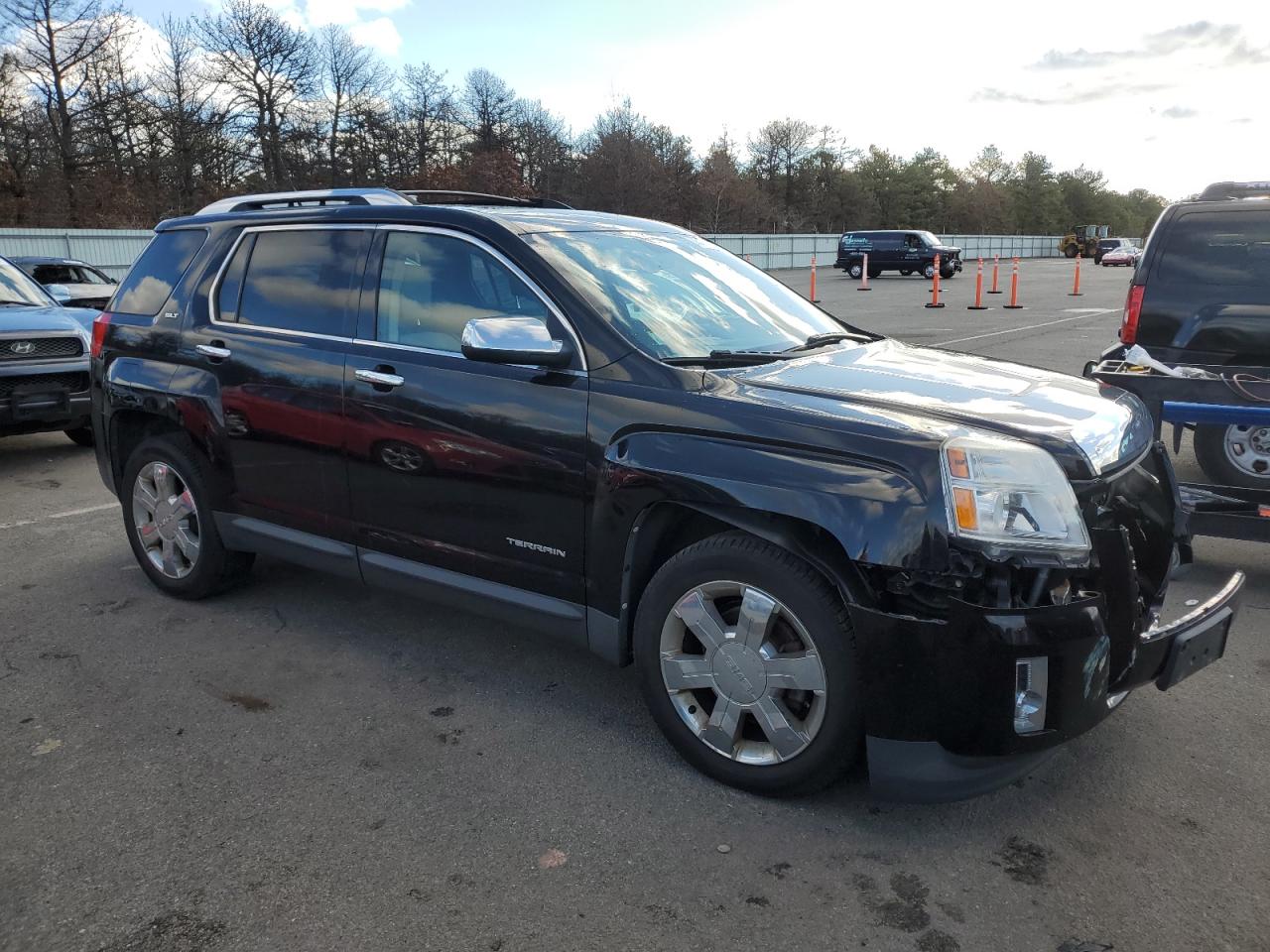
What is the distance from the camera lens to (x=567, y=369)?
3.38 meters

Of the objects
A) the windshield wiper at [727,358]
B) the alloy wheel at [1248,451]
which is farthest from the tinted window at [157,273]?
the alloy wheel at [1248,451]

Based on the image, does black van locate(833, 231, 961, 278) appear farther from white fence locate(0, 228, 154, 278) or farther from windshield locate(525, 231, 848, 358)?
windshield locate(525, 231, 848, 358)

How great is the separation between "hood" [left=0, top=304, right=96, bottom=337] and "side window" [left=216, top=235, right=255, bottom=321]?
457 centimetres

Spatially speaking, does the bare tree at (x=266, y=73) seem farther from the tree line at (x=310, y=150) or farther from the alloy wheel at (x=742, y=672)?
the alloy wheel at (x=742, y=672)

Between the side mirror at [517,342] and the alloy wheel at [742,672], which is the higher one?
the side mirror at [517,342]

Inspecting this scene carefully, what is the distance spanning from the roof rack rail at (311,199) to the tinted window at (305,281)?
0.25m

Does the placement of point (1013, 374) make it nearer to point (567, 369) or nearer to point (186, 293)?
point (567, 369)

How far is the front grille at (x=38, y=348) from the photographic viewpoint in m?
7.89

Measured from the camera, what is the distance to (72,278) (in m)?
16.0

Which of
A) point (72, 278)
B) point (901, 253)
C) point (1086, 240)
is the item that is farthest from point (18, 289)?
point (1086, 240)

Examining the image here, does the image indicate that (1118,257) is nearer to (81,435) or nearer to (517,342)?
(81,435)

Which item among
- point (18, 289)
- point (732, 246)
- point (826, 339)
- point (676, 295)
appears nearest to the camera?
point (676, 295)

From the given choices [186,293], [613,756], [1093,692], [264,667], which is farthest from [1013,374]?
[186,293]

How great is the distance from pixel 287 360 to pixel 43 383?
502 cm
